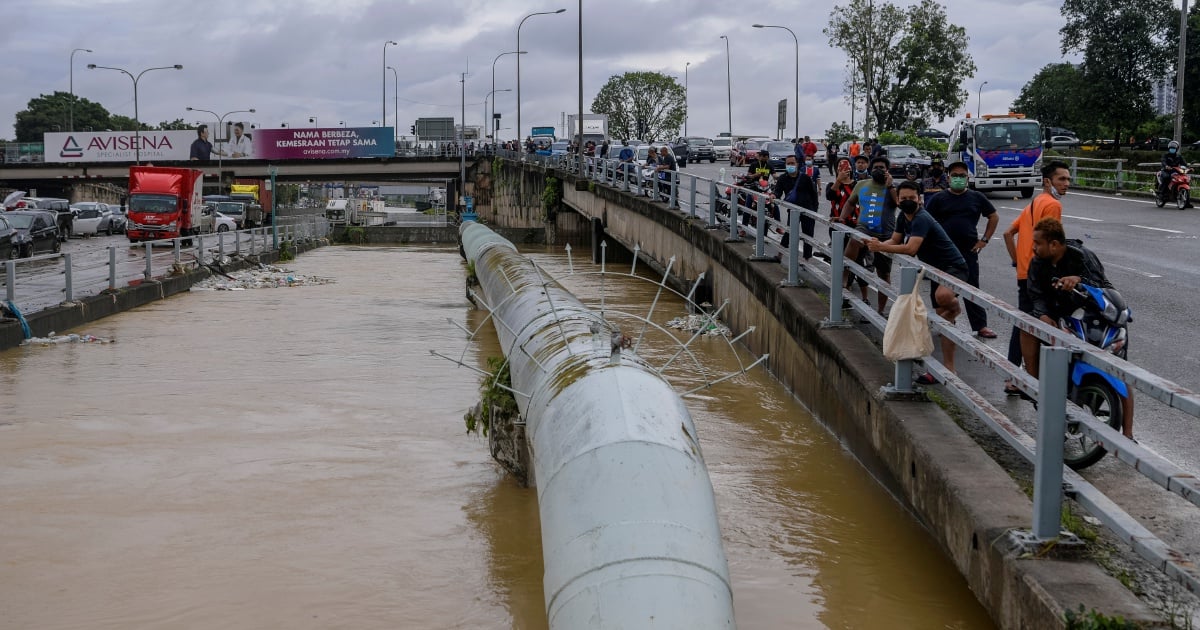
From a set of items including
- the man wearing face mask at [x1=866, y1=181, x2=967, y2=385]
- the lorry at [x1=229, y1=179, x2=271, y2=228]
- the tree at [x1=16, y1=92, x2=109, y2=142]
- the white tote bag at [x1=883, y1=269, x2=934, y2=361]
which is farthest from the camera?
the tree at [x1=16, y1=92, x2=109, y2=142]

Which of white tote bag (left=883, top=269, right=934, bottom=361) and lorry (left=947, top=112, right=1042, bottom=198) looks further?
lorry (left=947, top=112, right=1042, bottom=198)

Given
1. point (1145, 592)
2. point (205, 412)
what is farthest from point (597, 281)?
point (1145, 592)

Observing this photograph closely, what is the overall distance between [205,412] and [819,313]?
6914 millimetres

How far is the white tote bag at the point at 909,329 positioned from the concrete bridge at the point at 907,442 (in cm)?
44

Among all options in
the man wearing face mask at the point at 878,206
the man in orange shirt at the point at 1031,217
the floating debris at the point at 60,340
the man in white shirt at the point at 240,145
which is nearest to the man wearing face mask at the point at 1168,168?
the man wearing face mask at the point at 878,206

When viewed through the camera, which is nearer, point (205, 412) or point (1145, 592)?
point (1145, 592)

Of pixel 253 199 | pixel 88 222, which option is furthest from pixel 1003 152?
pixel 253 199

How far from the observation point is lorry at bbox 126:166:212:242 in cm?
4338

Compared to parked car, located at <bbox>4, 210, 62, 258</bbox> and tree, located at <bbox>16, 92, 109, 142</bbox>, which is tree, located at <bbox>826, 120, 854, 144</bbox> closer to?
parked car, located at <bbox>4, 210, 62, 258</bbox>

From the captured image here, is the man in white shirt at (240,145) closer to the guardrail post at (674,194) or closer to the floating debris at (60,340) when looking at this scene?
the guardrail post at (674,194)

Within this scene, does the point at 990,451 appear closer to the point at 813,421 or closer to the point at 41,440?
the point at 813,421

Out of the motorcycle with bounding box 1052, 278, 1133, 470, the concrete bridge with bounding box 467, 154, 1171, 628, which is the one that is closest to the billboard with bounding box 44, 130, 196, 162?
the concrete bridge with bounding box 467, 154, 1171, 628

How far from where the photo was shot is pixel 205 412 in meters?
14.0

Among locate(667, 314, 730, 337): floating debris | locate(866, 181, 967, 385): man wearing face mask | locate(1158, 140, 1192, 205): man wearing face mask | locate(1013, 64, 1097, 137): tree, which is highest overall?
locate(1013, 64, 1097, 137): tree
